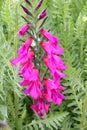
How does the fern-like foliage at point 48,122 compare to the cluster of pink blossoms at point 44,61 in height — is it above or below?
below

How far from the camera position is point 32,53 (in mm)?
1620

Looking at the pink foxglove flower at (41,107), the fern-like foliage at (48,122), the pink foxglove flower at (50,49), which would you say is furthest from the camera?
the fern-like foliage at (48,122)

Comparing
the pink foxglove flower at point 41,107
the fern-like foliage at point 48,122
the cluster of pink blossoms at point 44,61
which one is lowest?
the fern-like foliage at point 48,122

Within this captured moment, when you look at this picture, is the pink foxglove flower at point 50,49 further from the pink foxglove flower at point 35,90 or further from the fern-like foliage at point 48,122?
the fern-like foliage at point 48,122

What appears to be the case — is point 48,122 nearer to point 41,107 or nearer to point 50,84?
point 41,107

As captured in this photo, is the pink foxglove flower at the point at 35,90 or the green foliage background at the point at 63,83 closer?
the pink foxglove flower at the point at 35,90

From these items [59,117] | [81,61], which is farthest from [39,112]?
[81,61]

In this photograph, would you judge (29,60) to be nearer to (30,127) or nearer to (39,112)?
(39,112)

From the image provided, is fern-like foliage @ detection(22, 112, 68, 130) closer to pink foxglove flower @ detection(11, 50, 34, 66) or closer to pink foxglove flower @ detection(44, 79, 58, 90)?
pink foxglove flower @ detection(44, 79, 58, 90)

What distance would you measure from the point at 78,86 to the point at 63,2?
2.28 ft

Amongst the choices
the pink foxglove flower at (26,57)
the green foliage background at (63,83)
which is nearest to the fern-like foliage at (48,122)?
the green foliage background at (63,83)

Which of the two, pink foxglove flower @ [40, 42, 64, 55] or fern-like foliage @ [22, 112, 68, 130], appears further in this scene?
fern-like foliage @ [22, 112, 68, 130]

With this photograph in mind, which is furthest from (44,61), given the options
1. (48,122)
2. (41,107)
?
(48,122)

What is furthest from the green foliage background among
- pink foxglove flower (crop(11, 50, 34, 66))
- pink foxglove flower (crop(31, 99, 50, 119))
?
pink foxglove flower (crop(11, 50, 34, 66))
